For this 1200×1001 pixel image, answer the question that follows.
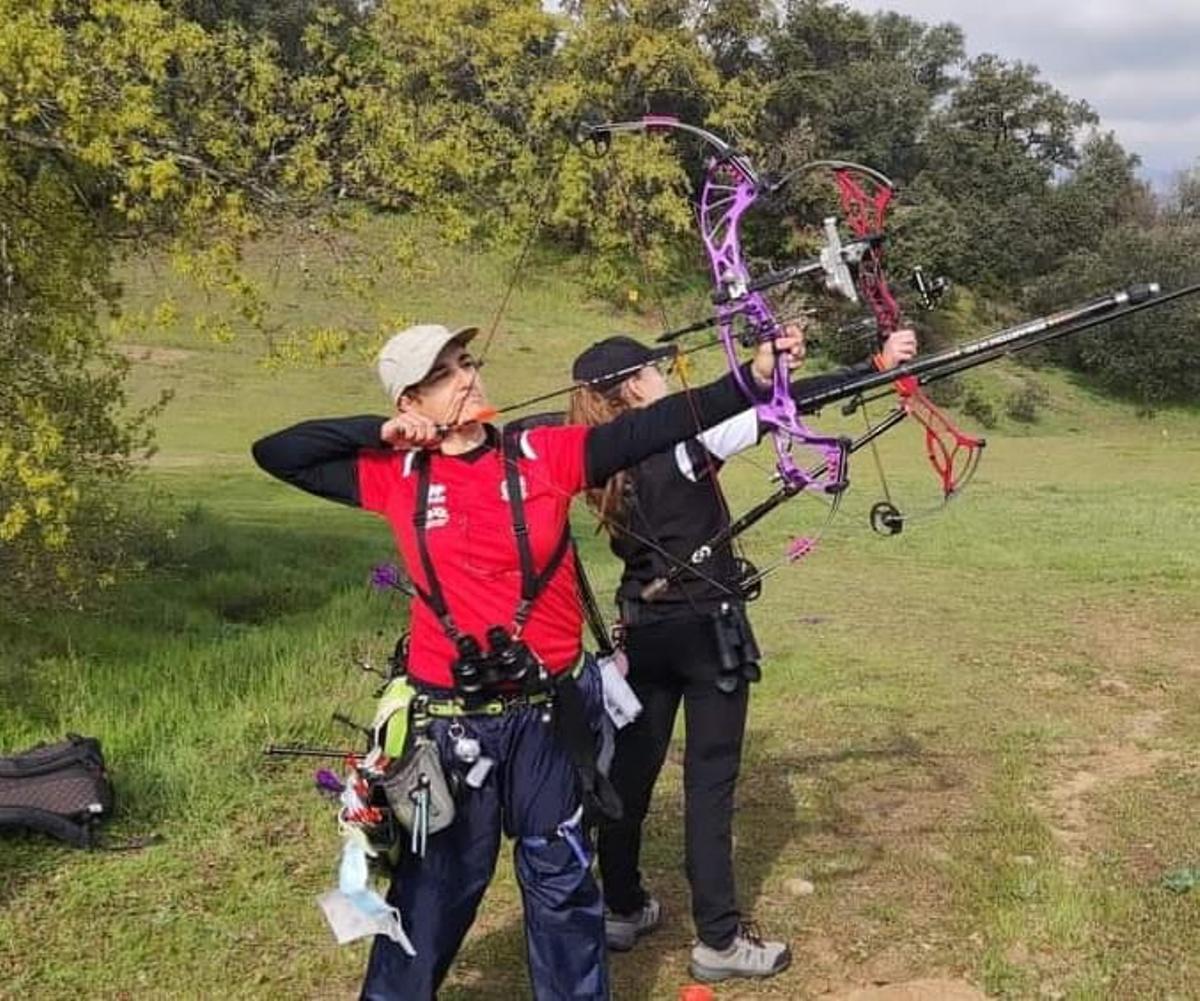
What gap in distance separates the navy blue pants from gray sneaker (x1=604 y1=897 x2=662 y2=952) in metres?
1.16

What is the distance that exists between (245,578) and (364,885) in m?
9.58

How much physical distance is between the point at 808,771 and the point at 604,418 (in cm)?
312

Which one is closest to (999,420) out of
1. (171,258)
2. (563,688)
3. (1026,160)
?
(1026,160)

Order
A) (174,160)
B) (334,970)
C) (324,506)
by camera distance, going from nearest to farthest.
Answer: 1. (334,970)
2. (174,160)
3. (324,506)

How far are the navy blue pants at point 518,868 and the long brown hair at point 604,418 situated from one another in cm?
92

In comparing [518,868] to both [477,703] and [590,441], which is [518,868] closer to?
[477,703]

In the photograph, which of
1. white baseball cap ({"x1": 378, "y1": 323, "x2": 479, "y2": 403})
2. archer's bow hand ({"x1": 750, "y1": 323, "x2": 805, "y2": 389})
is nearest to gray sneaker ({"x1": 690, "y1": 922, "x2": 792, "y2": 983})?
archer's bow hand ({"x1": 750, "y1": 323, "x2": 805, "y2": 389})

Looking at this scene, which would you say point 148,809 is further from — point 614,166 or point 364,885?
point 614,166

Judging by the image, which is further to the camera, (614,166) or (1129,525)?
(1129,525)

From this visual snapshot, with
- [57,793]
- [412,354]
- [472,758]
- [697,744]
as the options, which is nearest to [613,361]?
[412,354]

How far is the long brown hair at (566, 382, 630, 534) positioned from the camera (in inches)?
161

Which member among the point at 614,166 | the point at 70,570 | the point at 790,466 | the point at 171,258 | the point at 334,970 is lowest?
the point at 334,970

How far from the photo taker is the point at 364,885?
3.24 meters

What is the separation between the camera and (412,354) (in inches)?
131
